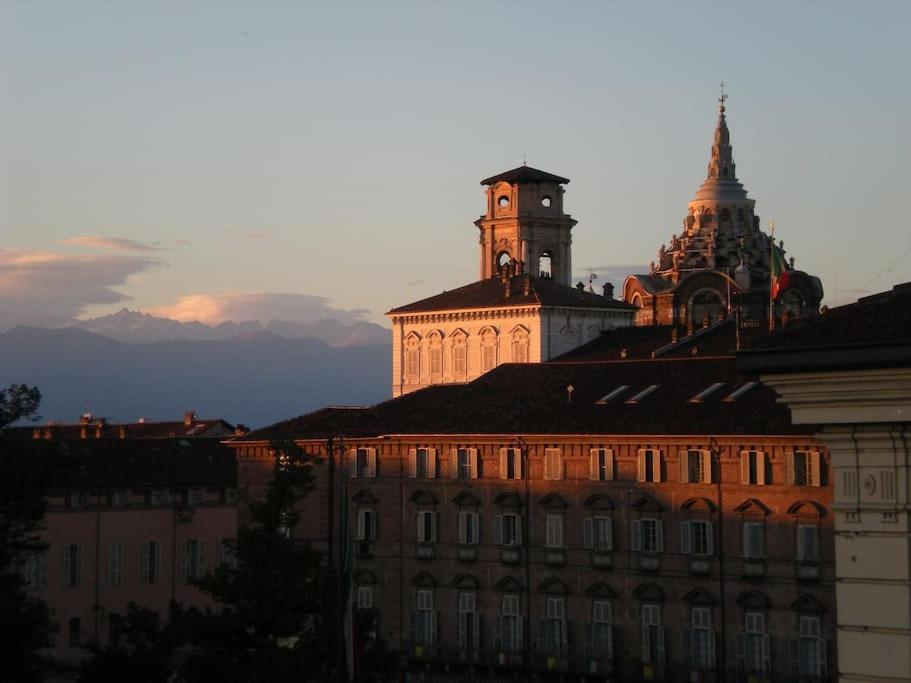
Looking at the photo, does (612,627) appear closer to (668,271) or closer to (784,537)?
(784,537)

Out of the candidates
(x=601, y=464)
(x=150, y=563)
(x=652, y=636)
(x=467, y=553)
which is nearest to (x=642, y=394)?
(x=601, y=464)

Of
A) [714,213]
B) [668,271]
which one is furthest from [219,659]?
[714,213]

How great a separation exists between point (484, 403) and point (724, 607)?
16315 mm

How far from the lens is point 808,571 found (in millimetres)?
61875

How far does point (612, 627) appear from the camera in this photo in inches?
2680

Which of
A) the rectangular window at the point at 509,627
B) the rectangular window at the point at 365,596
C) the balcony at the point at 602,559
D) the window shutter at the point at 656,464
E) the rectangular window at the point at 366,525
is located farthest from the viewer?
the rectangular window at the point at 366,525

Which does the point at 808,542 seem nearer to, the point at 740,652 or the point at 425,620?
the point at 740,652

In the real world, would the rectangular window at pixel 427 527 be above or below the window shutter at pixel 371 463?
below

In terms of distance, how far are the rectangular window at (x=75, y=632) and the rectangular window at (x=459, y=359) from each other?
32021 mm

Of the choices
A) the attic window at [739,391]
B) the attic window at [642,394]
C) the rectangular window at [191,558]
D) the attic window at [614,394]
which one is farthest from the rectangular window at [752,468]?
the rectangular window at [191,558]

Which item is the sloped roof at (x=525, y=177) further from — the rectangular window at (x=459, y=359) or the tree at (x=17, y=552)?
the tree at (x=17, y=552)

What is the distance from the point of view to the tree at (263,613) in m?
49.2

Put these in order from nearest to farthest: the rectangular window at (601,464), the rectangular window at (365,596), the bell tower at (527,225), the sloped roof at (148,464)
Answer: the rectangular window at (601,464)
the rectangular window at (365,596)
the sloped roof at (148,464)
the bell tower at (527,225)

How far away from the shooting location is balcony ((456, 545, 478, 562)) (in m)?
72.9
